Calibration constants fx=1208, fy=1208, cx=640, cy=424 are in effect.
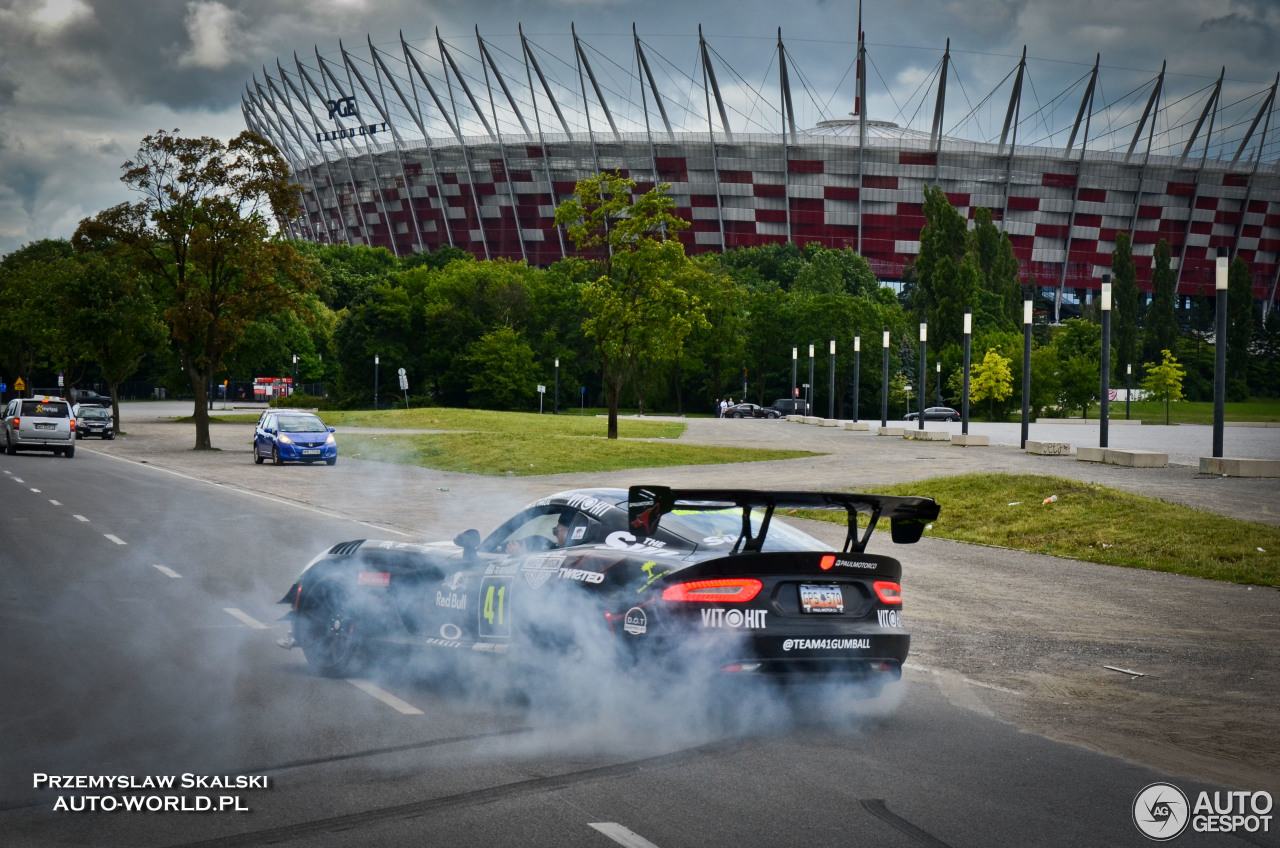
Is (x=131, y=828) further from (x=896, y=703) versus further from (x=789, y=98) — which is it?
(x=789, y=98)

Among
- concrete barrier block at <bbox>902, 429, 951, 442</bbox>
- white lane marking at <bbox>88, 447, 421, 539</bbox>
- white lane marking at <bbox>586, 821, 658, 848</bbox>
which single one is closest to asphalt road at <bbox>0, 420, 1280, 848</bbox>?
white lane marking at <bbox>586, 821, 658, 848</bbox>

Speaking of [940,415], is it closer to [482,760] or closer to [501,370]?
[501,370]

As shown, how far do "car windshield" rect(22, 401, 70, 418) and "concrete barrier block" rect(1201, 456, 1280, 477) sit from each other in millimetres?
32792

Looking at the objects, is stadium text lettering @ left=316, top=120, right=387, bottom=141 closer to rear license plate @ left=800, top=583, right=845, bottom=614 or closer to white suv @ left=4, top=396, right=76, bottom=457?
white suv @ left=4, top=396, right=76, bottom=457

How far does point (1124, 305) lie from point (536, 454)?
85.9 m

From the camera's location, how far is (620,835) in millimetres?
4727

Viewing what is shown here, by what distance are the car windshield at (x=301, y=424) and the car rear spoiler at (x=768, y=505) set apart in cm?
2744

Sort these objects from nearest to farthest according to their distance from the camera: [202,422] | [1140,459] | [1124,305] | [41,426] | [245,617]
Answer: [245,617] → [1140,459] → [41,426] → [202,422] → [1124,305]

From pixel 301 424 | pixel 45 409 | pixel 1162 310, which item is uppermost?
pixel 1162 310

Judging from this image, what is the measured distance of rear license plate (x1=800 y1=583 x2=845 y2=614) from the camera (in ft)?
21.3

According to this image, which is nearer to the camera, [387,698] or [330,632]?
[387,698]

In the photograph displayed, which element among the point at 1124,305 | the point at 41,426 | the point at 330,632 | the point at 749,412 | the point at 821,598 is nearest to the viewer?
the point at 821,598

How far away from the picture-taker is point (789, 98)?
104562 mm

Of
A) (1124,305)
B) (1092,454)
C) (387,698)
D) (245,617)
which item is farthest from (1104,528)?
(1124,305)
